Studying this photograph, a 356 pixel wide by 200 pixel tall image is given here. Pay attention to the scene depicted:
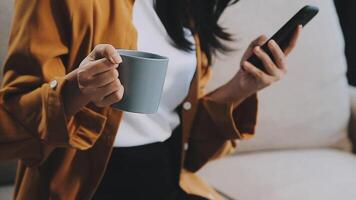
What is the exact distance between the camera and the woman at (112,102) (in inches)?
25.7

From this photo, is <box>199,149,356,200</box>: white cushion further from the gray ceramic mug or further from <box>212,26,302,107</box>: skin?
the gray ceramic mug

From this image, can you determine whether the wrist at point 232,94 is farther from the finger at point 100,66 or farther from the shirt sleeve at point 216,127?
the finger at point 100,66

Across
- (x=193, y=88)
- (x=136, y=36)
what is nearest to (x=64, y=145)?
(x=136, y=36)

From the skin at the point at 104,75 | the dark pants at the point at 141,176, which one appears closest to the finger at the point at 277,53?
the skin at the point at 104,75

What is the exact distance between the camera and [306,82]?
4.00ft

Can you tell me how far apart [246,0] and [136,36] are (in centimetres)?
49

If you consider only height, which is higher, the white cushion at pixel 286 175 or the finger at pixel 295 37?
the finger at pixel 295 37

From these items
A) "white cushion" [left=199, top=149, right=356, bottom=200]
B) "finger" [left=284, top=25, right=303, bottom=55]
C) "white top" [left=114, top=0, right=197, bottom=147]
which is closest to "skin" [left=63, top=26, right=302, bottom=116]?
"finger" [left=284, top=25, right=303, bottom=55]

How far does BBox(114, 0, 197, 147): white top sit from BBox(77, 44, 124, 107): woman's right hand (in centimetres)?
19

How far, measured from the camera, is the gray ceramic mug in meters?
0.57

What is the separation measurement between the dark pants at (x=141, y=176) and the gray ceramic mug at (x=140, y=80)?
0.21 metres

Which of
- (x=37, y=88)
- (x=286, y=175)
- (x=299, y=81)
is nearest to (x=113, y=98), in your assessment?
(x=37, y=88)

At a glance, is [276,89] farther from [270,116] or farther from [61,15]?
[61,15]

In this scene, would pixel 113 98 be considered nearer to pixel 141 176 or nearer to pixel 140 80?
pixel 140 80
